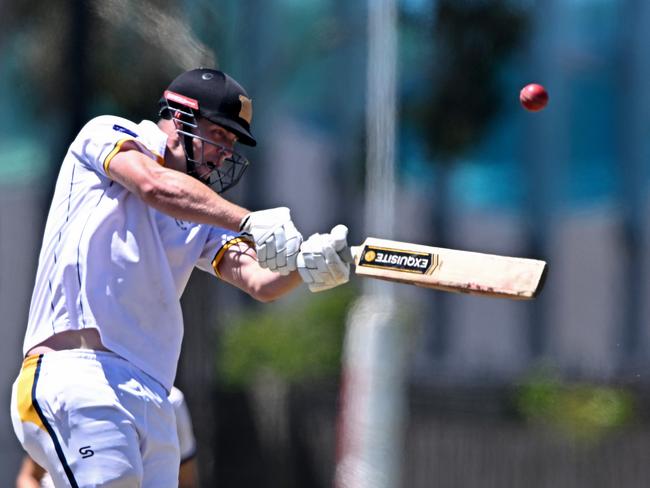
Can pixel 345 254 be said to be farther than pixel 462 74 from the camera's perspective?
No

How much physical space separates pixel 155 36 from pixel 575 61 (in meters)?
2.40

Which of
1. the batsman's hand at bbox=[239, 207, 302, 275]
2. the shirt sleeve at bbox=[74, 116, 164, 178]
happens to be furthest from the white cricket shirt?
the batsman's hand at bbox=[239, 207, 302, 275]

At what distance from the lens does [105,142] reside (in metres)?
3.37

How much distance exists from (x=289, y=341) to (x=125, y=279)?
13.3 ft

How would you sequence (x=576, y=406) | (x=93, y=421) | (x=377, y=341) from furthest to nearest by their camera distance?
(x=576, y=406) → (x=377, y=341) → (x=93, y=421)

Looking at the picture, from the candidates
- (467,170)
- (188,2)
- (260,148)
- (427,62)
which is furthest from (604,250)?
(188,2)

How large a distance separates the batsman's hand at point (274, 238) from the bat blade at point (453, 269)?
0.66 feet

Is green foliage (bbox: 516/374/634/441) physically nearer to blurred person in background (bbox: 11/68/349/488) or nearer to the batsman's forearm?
blurred person in background (bbox: 11/68/349/488)

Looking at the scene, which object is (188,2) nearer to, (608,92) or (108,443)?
(608,92)

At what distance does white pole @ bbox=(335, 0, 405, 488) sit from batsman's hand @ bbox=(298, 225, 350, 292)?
129 inches

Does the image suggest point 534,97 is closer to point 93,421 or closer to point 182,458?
point 182,458

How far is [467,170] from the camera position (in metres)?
7.28

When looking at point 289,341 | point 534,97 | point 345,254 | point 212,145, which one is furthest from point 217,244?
point 289,341

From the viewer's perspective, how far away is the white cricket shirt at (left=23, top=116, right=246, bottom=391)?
→ 10.8 feet
